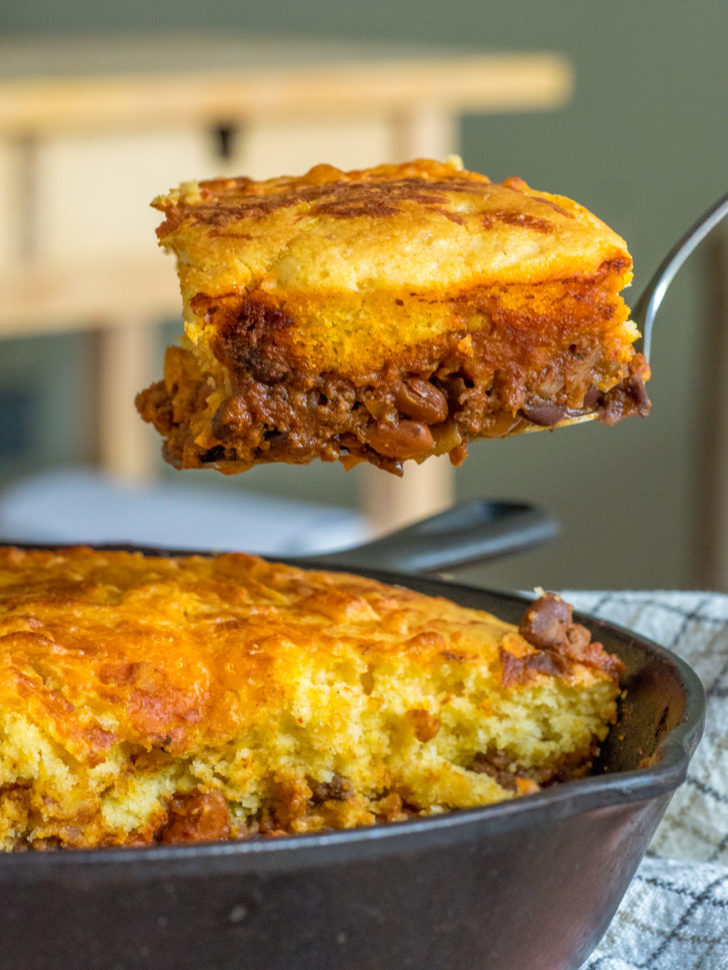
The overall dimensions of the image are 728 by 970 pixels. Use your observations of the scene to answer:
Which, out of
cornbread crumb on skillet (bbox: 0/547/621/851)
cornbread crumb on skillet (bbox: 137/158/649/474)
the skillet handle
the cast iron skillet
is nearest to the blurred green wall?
the skillet handle

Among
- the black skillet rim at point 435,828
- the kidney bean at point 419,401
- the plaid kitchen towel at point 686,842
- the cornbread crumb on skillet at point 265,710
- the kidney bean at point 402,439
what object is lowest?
the plaid kitchen towel at point 686,842

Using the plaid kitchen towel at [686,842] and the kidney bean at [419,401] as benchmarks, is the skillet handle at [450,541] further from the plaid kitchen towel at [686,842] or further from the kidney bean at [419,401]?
the kidney bean at [419,401]

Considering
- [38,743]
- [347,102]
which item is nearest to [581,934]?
[38,743]

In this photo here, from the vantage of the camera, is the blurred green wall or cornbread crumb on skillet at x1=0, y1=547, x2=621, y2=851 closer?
cornbread crumb on skillet at x1=0, y1=547, x2=621, y2=851

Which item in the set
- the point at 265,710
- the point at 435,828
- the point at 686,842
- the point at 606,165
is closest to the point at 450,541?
the point at 686,842

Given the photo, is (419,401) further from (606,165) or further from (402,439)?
(606,165)

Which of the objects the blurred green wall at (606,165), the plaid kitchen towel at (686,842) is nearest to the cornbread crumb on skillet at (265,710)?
the plaid kitchen towel at (686,842)

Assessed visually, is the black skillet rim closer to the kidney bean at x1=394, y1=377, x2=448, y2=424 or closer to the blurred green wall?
the kidney bean at x1=394, y1=377, x2=448, y2=424

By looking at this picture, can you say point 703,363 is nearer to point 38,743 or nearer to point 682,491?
point 682,491

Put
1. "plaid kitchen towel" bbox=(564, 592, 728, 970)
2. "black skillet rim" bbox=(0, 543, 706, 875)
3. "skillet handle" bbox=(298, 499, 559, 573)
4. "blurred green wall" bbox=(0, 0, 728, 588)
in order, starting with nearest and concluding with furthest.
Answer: "black skillet rim" bbox=(0, 543, 706, 875), "plaid kitchen towel" bbox=(564, 592, 728, 970), "skillet handle" bbox=(298, 499, 559, 573), "blurred green wall" bbox=(0, 0, 728, 588)
